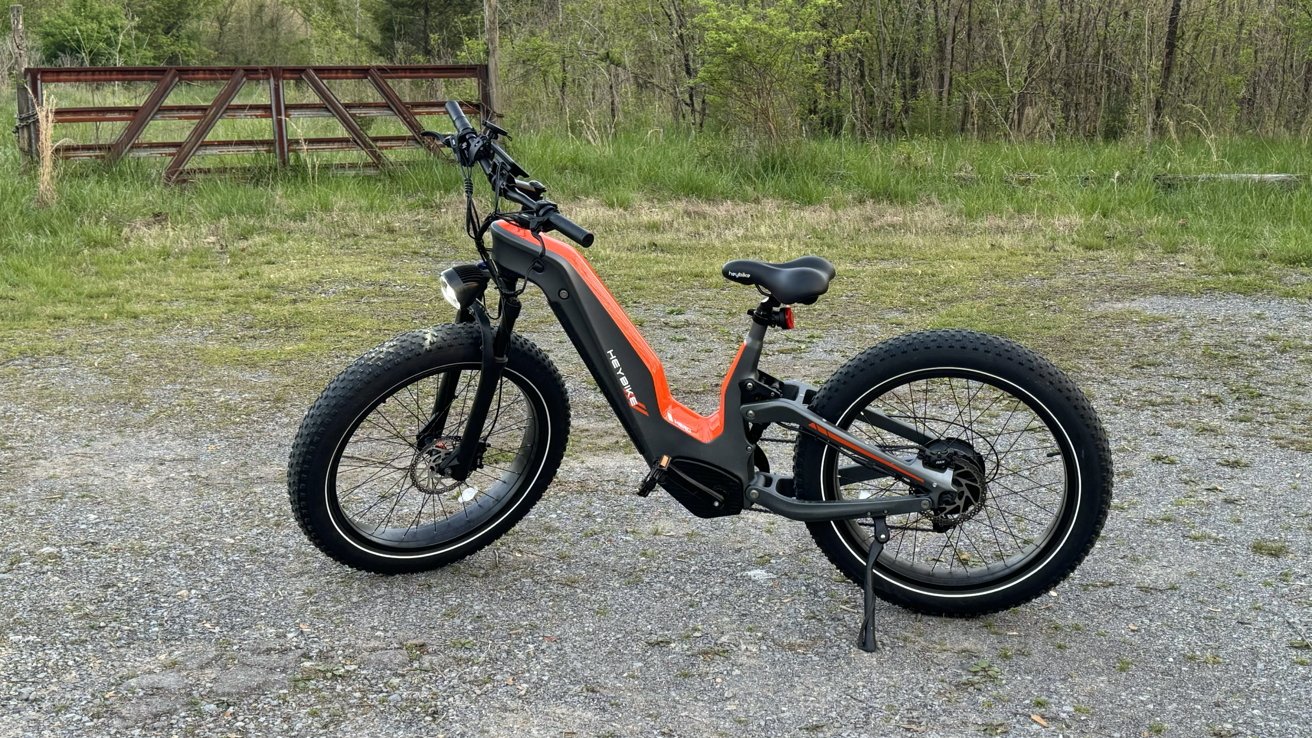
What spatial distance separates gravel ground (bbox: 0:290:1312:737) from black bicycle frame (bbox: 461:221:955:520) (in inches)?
12.7

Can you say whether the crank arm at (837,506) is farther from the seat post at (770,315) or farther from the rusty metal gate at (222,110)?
the rusty metal gate at (222,110)

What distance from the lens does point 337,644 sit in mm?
3193

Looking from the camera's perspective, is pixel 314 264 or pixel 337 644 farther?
pixel 314 264

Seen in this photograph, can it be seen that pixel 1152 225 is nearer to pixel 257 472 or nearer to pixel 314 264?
pixel 314 264

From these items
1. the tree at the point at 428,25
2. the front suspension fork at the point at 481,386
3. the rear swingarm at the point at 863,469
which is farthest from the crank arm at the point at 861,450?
the tree at the point at 428,25

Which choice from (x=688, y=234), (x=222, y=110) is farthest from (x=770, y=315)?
(x=222, y=110)

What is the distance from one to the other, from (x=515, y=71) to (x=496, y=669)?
1380cm

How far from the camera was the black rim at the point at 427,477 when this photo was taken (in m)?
3.54

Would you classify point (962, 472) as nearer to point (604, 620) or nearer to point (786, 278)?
point (786, 278)

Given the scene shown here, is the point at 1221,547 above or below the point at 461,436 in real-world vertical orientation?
below

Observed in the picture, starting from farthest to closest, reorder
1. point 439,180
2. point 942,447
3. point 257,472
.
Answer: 1. point 439,180
2. point 257,472
3. point 942,447

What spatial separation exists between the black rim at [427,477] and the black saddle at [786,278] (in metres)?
0.78

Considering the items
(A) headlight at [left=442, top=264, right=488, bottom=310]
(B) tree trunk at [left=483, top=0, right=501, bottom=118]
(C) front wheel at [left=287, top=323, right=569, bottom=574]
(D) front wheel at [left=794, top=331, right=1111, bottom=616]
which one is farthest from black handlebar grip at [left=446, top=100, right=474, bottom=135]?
(B) tree trunk at [left=483, top=0, right=501, bottom=118]

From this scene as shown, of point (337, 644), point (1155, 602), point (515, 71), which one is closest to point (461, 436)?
point (337, 644)
